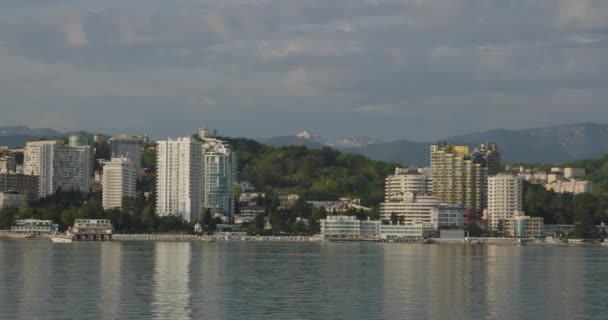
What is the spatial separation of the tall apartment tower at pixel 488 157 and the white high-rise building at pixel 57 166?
4056cm

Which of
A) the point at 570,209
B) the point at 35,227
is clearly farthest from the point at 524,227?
the point at 35,227

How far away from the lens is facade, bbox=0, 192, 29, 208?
416ft

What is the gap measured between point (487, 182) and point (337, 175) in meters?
25.8

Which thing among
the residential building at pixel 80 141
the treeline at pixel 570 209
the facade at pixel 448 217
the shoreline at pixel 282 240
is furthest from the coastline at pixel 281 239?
the residential building at pixel 80 141

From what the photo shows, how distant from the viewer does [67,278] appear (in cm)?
4400

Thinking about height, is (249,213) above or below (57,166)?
below

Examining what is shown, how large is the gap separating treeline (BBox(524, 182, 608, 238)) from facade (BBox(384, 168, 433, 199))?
9544 millimetres

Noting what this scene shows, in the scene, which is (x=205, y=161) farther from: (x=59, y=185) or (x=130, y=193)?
(x=59, y=185)

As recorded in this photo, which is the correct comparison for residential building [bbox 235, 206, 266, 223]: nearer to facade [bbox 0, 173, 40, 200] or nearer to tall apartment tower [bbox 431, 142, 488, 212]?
tall apartment tower [bbox 431, 142, 488, 212]

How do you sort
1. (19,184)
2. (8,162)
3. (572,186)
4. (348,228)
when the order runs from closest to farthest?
(348,228), (19,184), (572,186), (8,162)

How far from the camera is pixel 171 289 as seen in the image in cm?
3978

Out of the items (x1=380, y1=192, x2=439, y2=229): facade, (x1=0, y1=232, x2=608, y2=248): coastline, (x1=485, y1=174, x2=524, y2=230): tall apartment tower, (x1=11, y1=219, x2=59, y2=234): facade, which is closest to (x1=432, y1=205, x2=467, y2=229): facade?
(x1=380, y1=192, x2=439, y2=229): facade

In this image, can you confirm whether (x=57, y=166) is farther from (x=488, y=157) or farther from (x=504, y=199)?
(x=504, y=199)

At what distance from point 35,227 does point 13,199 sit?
18937 millimetres
